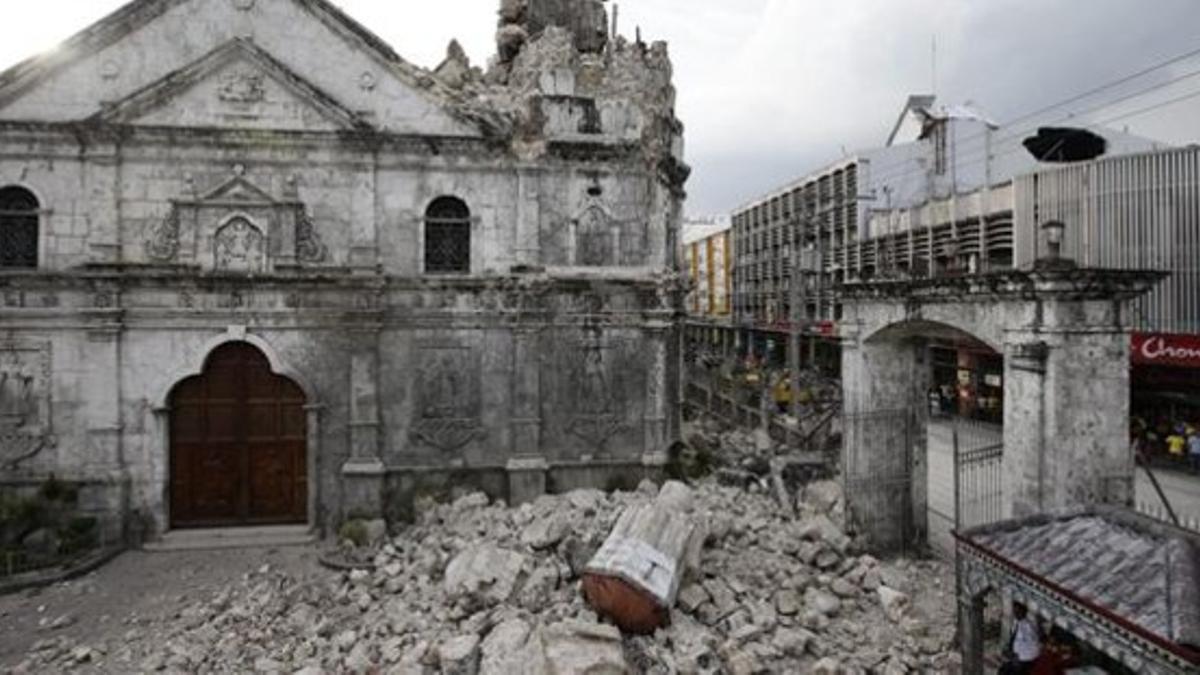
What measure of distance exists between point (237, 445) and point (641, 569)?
32.3 feet

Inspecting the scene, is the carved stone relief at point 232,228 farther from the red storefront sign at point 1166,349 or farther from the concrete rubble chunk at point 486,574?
the red storefront sign at point 1166,349

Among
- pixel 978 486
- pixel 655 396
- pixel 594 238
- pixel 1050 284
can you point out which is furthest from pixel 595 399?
pixel 1050 284

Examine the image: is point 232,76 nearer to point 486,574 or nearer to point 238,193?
point 238,193

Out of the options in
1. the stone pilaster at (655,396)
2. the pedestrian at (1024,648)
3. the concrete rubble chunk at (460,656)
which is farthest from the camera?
the stone pilaster at (655,396)

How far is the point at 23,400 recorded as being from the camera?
14.5 metres

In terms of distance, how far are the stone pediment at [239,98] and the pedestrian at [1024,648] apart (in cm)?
1414

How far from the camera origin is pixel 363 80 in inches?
613

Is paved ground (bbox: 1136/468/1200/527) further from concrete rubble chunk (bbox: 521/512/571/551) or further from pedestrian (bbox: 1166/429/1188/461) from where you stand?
concrete rubble chunk (bbox: 521/512/571/551)

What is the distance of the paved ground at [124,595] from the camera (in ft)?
37.4

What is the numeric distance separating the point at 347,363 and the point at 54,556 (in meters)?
6.24

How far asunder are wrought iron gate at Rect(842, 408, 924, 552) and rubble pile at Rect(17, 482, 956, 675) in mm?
677

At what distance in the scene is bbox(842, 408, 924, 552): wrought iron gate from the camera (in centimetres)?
1338

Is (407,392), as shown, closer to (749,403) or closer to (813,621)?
(813,621)

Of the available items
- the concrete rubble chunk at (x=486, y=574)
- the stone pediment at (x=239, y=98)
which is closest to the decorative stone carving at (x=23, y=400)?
the stone pediment at (x=239, y=98)
